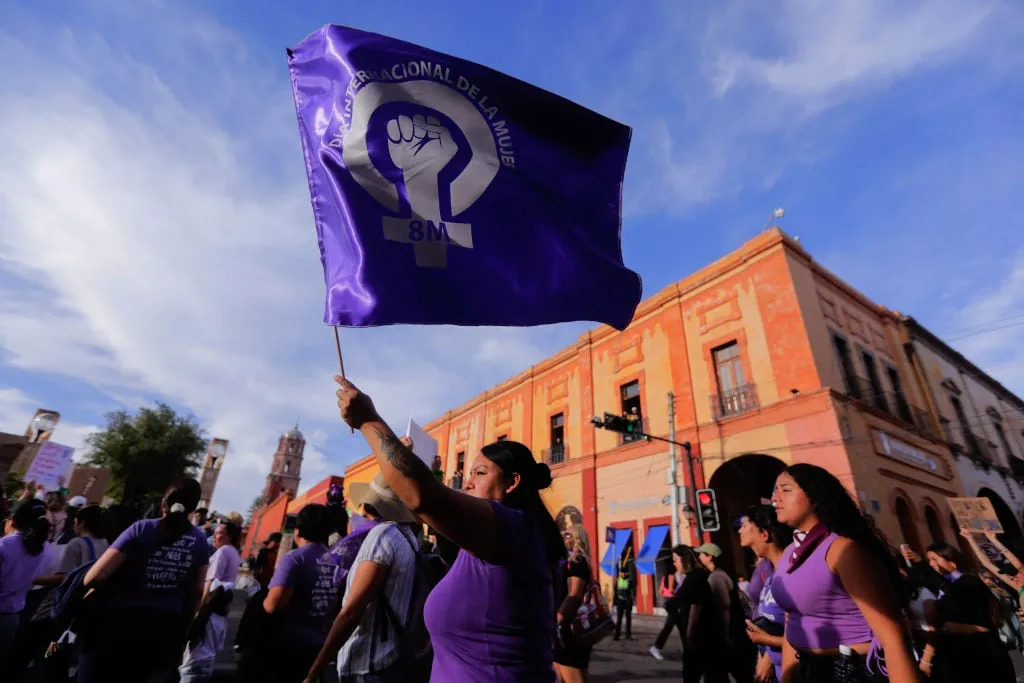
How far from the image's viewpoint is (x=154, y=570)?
9.74 feet

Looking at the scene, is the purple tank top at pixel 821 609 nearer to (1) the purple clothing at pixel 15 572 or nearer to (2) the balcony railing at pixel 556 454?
(1) the purple clothing at pixel 15 572

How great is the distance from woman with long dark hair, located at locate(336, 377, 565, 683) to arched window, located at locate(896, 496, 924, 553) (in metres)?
15.6

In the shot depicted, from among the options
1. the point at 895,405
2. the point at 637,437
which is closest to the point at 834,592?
the point at 637,437

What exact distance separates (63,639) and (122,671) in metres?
1.05

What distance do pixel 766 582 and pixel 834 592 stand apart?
185cm

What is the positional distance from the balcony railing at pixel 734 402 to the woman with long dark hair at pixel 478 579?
13792 millimetres

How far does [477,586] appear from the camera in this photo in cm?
151

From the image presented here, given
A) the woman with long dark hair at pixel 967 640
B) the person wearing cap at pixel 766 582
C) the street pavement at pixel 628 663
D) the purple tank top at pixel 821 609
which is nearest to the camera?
the purple tank top at pixel 821 609

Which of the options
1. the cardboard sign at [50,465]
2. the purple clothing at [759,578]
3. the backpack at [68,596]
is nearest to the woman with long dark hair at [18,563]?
the backpack at [68,596]

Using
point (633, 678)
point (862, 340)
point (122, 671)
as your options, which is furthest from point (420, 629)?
point (862, 340)

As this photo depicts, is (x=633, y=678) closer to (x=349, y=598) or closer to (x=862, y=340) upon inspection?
(x=349, y=598)

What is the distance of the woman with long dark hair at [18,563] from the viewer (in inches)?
155

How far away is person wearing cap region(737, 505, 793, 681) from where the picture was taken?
126 inches

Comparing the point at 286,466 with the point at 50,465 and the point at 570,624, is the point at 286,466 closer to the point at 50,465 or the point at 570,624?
the point at 50,465
